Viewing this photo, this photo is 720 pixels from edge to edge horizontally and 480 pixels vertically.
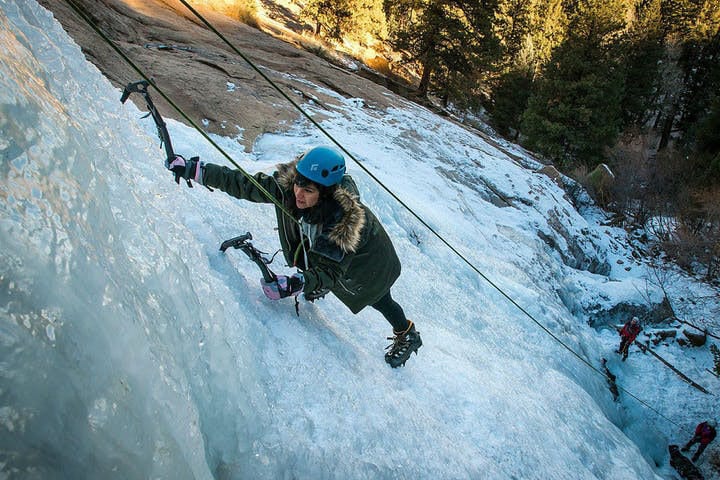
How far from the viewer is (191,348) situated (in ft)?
4.85

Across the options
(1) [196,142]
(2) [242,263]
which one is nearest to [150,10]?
(1) [196,142]

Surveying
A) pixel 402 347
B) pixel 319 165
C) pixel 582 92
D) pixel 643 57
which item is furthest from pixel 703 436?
pixel 643 57

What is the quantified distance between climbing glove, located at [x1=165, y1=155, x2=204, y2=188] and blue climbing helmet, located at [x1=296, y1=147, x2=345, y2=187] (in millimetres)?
654

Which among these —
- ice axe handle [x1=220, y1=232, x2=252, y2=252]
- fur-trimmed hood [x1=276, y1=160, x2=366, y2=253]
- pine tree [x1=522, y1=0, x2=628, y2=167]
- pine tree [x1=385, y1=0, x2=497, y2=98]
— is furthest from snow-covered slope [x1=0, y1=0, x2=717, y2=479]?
pine tree [x1=522, y1=0, x2=628, y2=167]

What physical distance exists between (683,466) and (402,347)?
8.04 metres

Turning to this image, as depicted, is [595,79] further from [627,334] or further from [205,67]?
[205,67]

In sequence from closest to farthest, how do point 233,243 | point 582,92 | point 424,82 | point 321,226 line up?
point 321,226 < point 233,243 < point 424,82 < point 582,92

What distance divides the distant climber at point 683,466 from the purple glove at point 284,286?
8.93 metres

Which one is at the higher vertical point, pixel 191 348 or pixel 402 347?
pixel 191 348

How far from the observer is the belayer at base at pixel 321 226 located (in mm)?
2279

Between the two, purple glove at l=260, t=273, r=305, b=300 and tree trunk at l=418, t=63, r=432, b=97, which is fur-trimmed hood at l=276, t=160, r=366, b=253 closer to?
purple glove at l=260, t=273, r=305, b=300

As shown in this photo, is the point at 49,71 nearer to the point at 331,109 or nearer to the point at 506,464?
the point at 506,464

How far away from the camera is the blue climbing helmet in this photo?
2215mm

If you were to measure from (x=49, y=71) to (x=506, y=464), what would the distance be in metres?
3.22
